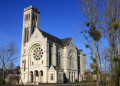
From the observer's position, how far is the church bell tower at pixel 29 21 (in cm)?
6676

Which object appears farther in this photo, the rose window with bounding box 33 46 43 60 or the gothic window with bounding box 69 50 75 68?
the gothic window with bounding box 69 50 75 68

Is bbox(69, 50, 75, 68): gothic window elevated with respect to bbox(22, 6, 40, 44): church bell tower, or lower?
lower

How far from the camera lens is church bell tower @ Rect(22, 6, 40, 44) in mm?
66762

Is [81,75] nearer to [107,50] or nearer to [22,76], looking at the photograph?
[22,76]

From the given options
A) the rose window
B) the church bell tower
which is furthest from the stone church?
the church bell tower

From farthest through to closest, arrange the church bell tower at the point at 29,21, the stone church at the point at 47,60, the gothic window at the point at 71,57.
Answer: the church bell tower at the point at 29,21 < the gothic window at the point at 71,57 < the stone church at the point at 47,60

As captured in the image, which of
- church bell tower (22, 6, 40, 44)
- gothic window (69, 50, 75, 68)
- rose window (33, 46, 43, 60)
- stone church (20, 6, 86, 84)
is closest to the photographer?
stone church (20, 6, 86, 84)

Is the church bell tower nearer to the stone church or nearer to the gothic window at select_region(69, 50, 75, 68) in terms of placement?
the stone church

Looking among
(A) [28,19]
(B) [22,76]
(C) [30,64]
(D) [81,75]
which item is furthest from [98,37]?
(A) [28,19]

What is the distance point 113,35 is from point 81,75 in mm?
54773

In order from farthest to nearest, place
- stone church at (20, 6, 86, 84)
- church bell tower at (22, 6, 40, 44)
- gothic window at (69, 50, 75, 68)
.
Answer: church bell tower at (22, 6, 40, 44) < gothic window at (69, 50, 75, 68) < stone church at (20, 6, 86, 84)

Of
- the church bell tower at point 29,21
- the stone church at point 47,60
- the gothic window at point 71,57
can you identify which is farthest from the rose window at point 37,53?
the gothic window at point 71,57

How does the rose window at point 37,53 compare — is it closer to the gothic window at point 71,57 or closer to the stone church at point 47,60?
the stone church at point 47,60

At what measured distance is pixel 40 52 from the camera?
52.0 m
